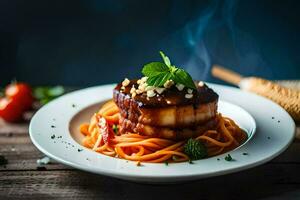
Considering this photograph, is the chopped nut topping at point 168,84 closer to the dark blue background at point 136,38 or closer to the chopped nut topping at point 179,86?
the chopped nut topping at point 179,86

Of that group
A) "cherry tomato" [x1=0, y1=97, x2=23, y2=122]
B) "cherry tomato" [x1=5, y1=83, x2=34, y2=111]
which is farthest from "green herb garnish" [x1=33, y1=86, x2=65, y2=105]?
"cherry tomato" [x1=0, y1=97, x2=23, y2=122]

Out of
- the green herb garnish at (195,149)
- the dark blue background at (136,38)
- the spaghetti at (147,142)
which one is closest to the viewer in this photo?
the green herb garnish at (195,149)

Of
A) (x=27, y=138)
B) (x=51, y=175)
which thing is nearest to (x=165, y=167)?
(x=51, y=175)

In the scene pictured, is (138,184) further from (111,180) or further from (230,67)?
(230,67)

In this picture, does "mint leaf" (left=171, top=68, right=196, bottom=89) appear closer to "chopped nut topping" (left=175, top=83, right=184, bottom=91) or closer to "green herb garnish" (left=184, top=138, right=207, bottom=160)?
"chopped nut topping" (left=175, top=83, right=184, bottom=91)

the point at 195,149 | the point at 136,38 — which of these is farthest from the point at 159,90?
the point at 136,38

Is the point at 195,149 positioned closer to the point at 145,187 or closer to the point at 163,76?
the point at 145,187

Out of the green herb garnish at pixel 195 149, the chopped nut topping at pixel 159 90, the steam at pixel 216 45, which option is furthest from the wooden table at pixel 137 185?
the steam at pixel 216 45
